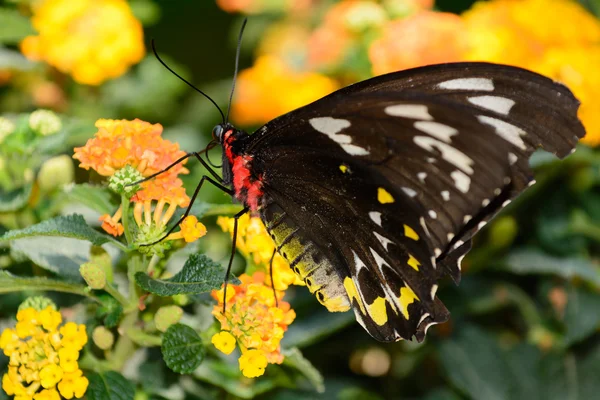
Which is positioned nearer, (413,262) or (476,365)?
(413,262)

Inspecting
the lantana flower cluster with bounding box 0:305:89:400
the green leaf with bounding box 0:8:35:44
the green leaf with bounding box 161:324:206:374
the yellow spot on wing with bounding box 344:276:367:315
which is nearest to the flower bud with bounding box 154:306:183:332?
the green leaf with bounding box 161:324:206:374

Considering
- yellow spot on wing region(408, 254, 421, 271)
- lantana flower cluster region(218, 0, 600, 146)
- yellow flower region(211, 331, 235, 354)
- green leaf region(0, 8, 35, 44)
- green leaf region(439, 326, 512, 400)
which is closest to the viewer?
yellow flower region(211, 331, 235, 354)

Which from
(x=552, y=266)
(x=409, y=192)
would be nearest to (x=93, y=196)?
(x=409, y=192)

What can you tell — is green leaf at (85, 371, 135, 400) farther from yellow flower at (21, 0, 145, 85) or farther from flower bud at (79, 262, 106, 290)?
yellow flower at (21, 0, 145, 85)

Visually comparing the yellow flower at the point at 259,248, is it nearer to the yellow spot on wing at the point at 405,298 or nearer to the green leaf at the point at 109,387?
the yellow spot on wing at the point at 405,298

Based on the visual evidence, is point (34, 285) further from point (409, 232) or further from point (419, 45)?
point (419, 45)

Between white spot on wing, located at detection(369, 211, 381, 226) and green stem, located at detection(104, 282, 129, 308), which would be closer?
green stem, located at detection(104, 282, 129, 308)
